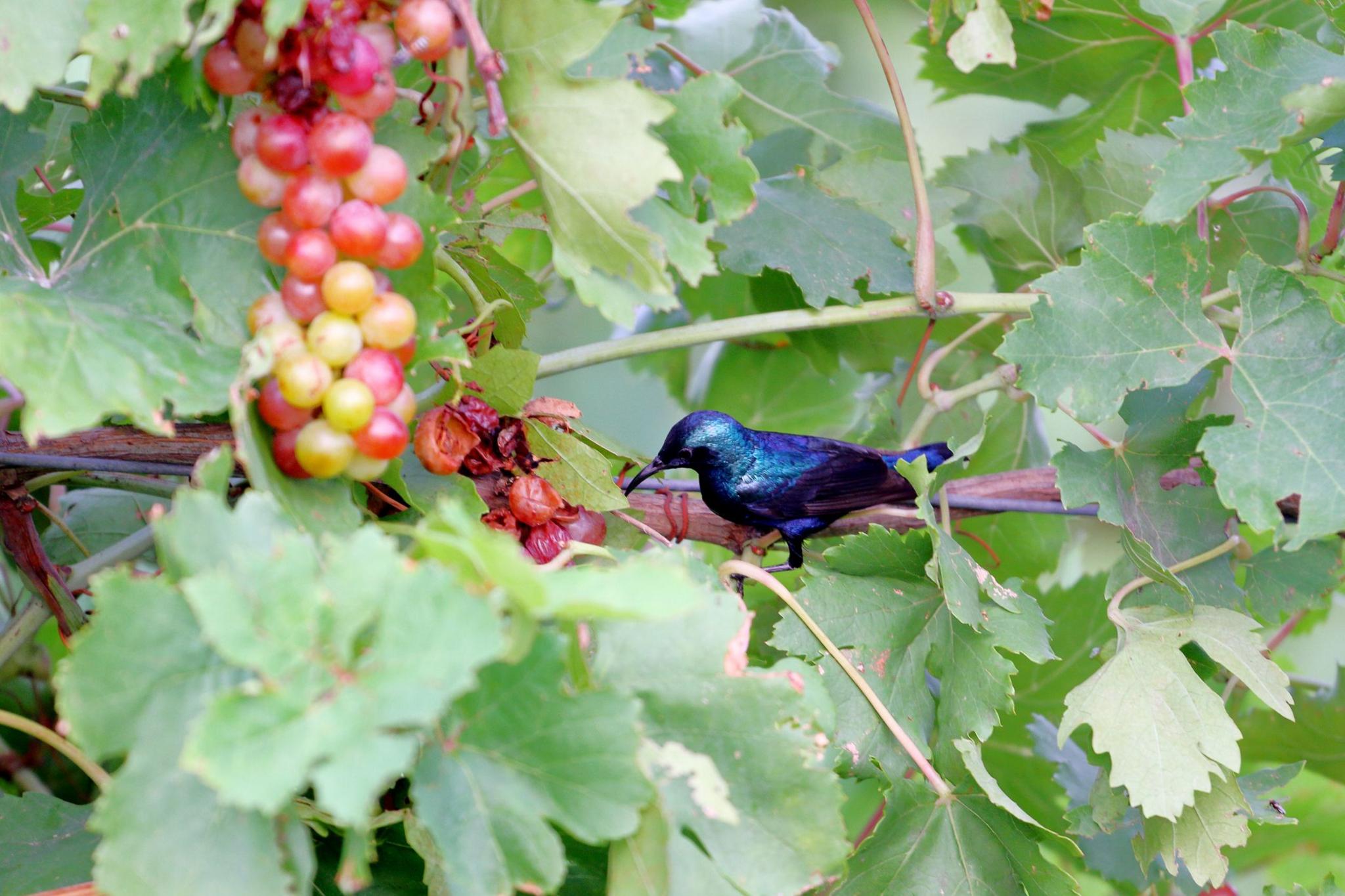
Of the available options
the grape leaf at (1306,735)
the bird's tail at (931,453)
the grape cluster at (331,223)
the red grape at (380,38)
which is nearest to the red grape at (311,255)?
the grape cluster at (331,223)

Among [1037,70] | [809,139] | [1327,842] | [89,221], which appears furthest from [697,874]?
[1327,842]

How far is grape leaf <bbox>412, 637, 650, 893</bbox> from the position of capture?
57 centimetres

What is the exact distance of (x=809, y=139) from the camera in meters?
1.39

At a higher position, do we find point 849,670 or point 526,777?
point 526,777

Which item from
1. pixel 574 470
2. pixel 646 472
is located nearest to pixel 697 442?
pixel 646 472

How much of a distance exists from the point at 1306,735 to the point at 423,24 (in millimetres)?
1364

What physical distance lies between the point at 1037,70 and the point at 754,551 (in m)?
0.79

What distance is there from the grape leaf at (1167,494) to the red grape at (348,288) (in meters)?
0.68

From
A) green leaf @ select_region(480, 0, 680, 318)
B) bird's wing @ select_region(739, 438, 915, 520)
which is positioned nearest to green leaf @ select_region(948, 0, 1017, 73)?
green leaf @ select_region(480, 0, 680, 318)

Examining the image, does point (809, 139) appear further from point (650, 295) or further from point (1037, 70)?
point (650, 295)

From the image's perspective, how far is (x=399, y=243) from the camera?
64 centimetres

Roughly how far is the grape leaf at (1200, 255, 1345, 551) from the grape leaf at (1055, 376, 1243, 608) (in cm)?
10

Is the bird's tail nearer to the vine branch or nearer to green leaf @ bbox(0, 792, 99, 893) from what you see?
the vine branch

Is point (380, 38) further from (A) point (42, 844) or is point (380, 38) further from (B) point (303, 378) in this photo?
(A) point (42, 844)
